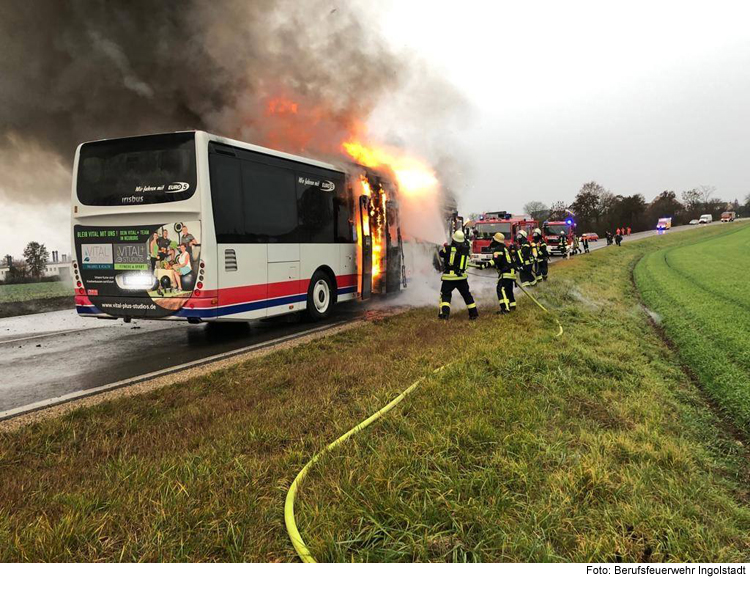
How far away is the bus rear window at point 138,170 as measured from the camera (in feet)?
20.5

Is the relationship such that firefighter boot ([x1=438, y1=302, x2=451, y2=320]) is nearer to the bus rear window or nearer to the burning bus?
the burning bus

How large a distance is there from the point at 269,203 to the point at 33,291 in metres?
12.0

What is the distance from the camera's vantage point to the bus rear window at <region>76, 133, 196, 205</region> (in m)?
6.25

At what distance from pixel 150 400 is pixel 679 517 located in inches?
A: 158

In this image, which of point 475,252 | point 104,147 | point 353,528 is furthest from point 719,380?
point 475,252

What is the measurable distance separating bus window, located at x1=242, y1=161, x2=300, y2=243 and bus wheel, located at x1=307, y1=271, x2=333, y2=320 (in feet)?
3.23

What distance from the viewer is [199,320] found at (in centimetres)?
634

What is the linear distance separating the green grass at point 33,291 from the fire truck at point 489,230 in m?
16.2

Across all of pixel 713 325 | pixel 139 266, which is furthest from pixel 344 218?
pixel 713 325

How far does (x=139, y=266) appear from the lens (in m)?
6.50

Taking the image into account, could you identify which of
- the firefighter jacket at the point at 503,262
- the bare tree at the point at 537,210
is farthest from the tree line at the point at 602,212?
the firefighter jacket at the point at 503,262

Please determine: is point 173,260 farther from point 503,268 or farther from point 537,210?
point 537,210

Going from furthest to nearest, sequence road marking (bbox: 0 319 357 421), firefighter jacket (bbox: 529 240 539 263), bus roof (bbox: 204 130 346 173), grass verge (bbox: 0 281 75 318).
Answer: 1. firefighter jacket (bbox: 529 240 539 263)
2. grass verge (bbox: 0 281 75 318)
3. bus roof (bbox: 204 130 346 173)
4. road marking (bbox: 0 319 357 421)

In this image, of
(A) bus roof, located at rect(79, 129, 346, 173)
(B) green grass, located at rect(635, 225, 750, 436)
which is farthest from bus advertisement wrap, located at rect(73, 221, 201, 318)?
(B) green grass, located at rect(635, 225, 750, 436)
